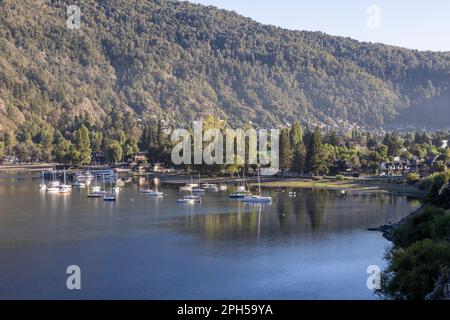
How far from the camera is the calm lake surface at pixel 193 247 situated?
1479 inches

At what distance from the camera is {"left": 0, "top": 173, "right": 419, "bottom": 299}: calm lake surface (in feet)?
123

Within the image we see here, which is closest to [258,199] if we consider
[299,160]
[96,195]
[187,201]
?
[187,201]

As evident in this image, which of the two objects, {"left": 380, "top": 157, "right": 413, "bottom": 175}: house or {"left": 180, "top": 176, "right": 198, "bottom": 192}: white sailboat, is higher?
{"left": 380, "top": 157, "right": 413, "bottom": 175}: house

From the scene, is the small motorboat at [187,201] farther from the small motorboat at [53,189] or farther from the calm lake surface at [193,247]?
the small motorboat at [53,189]

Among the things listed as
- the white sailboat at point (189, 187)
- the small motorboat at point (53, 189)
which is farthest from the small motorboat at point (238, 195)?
the small motorboat at point (53, 189)

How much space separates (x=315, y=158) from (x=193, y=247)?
5485 cm

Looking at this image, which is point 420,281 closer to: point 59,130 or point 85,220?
point 85,220

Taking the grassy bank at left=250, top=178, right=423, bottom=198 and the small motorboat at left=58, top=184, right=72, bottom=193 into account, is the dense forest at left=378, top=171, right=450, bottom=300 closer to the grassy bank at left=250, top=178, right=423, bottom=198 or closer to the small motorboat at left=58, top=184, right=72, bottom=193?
the grassy bank at left=250, top=178, right=423, bottom=198

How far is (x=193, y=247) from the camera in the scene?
48812 millimetres

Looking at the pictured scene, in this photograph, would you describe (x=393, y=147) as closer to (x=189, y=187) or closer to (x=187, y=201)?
(x=189, y=187)

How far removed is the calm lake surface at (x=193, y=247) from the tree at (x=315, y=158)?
77.2ft

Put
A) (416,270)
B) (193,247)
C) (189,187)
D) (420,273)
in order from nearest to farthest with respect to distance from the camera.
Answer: (420,273) → (416,270) → (193,247) → (189,187)

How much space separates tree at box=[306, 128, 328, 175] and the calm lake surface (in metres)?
23.5

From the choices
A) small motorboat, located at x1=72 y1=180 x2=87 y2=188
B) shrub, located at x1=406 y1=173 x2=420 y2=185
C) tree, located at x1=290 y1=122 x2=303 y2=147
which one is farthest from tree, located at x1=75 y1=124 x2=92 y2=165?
shrub, located at x1=406 y1=173 x2=420 y2=185
